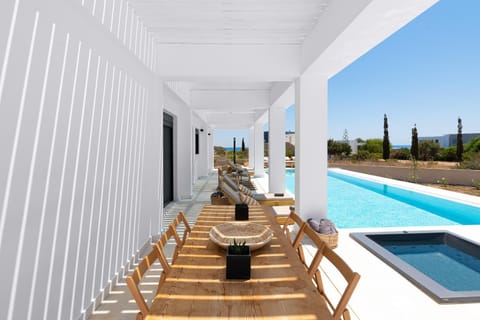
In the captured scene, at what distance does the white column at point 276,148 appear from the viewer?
27.1 feet

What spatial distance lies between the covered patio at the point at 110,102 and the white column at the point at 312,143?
0.02 metres

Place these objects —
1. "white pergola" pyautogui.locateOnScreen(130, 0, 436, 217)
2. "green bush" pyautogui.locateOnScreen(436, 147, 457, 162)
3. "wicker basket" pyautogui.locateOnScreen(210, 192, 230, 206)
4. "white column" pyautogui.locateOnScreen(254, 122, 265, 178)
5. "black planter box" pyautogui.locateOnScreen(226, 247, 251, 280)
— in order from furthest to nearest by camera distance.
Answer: "green bush" pyautogui.locateOnScreen(436, 147, 457, 162)
"white column" pyautogui.locateOnScreen(254, 122, 265, 178)
"wicker basket" pyautogui.locateOnScreen(210, 192, 230, 206)
"white pergola" pyautogui.locateOnScreen(130, 0, 436, 217)
"black planter box" pyautogui.locateOnScreen(226, 247, 251, 280)

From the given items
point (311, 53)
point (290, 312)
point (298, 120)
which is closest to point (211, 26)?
point (311, 53)

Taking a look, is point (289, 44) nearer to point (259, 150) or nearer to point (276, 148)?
point (276, 148)

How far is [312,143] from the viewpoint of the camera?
4520 mm

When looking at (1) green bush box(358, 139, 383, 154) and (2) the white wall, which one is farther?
(1) green bush box(358, 139, 383, 154)

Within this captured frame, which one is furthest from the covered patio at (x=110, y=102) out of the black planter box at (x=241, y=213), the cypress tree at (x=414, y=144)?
the cypress tree at (x=414, y=144)

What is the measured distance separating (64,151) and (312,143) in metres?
3.48

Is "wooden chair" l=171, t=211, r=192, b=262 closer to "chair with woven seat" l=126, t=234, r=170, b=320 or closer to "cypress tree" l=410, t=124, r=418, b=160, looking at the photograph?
"chair with woven seat" l=126, t=234, r=170, b=320

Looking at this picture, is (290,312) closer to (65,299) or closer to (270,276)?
A: (270,276)

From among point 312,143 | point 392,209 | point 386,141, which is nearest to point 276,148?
point 392,209

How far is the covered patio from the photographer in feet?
5.29

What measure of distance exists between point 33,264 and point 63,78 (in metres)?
1.25

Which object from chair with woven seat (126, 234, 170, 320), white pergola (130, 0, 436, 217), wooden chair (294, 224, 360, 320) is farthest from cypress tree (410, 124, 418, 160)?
chair with woven seat (126, 234, 170, 320)
